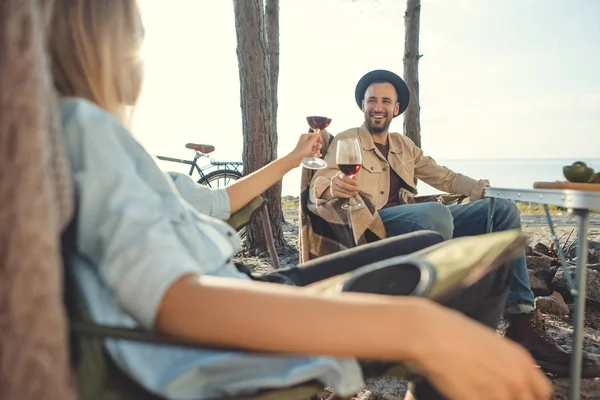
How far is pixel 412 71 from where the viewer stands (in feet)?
21.2

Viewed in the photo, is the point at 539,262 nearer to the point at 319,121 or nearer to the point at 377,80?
the point at 377,80

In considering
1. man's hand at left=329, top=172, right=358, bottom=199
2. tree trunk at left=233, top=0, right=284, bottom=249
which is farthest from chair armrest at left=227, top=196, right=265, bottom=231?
tree trunk at left=233, top=0, right=284, bottom=249

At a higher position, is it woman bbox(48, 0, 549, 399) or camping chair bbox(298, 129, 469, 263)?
woman bbox(48, 0, 549, 399)

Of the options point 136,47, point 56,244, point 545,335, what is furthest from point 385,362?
point 545,335

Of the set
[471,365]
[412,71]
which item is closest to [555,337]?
[471,365]

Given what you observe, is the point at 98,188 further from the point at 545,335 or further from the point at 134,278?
the point at 545,335

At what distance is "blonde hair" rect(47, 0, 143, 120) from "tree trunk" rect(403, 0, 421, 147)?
5700 millimetres

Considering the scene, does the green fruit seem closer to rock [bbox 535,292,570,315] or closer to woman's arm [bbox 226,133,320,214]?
woman's arm [bbox 226,133,320,214]

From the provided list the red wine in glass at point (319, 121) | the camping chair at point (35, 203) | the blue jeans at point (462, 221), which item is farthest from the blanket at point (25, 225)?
the blue jeans at point (462, 221)

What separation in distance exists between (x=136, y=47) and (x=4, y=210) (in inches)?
20.8

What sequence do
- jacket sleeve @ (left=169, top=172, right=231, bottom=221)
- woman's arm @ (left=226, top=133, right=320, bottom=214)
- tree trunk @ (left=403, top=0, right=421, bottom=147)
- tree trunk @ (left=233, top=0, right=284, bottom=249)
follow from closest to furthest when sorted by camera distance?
jacket sleeve @ (left=169, top=172, right=231, bottom=221)
woman's arm @ (left=226, top=133, right=320, bottom=214)
tree trunk @ (left=233, top=0, right=284, bottom=249)
tree trunk @ (left=403, top=0, right=421, bottom=147)

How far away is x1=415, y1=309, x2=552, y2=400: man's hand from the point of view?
0.68 meters

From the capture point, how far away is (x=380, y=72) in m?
3.90

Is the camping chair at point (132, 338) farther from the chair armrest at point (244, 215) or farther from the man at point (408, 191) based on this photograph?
the man at point (408, 191)
